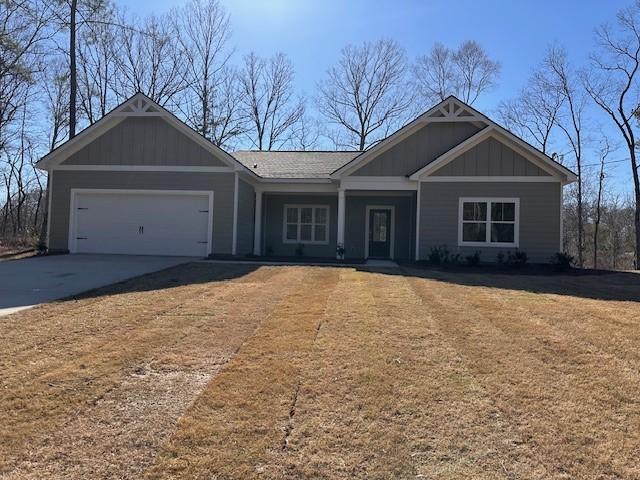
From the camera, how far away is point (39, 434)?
297 cm

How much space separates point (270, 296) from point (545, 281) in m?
6.76

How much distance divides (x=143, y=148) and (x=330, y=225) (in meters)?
7.00

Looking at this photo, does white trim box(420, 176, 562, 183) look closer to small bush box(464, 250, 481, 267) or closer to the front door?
small bush box(464, 250, 481, 267)

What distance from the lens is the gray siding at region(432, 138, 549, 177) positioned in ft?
47.5

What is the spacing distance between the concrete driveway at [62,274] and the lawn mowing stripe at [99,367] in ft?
7.28

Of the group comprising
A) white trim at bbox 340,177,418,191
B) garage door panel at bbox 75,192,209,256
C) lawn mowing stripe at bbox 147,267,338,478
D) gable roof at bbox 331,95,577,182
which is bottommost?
lawn mowing stripe at bbox 147,267,338,478

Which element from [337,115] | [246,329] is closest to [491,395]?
[246,329]

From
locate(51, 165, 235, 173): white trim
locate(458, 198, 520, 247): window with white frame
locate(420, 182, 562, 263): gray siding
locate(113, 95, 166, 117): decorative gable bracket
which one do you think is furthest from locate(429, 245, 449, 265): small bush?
locate(113, 95, 166, 117): decorative gable bracket

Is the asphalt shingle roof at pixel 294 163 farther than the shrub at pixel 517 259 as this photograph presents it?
Yes

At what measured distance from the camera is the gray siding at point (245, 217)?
1579 cm

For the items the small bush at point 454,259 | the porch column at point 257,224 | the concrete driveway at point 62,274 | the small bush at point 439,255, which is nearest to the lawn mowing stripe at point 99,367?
the concrete driveway at point 62,274

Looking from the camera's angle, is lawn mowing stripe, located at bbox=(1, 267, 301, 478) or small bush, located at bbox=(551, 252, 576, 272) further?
small bush, located at bbox=(551, 252, 576, 272)

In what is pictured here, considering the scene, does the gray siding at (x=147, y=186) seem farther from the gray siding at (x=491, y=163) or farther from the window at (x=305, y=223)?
the gray siding at (x=491, y=163)

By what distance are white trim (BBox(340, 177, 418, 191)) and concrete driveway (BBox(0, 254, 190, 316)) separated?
17.8ft
